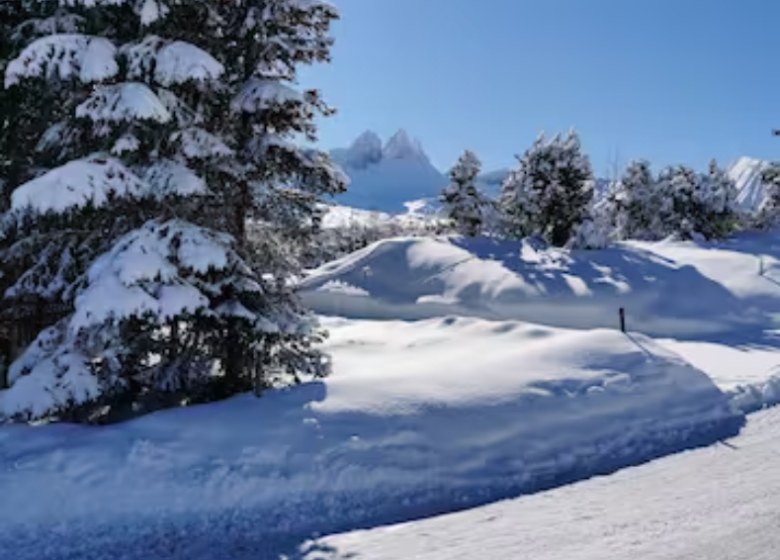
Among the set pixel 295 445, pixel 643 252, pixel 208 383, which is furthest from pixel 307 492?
pixel 643 252

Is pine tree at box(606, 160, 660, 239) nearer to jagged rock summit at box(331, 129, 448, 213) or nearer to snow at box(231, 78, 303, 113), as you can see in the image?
snow at box(231, 78, 303, 113)

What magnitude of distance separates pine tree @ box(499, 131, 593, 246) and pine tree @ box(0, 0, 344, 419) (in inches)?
616

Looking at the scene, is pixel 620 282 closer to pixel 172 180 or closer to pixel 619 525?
pixel 619 525

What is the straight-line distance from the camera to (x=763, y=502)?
6.17 meters

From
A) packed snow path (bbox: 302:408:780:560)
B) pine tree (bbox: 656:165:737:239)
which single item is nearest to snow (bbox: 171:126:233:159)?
packed snow path (bbox: 302:408:780:560)

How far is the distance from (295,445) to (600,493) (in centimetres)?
314

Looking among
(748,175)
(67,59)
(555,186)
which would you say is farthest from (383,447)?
(748,175)

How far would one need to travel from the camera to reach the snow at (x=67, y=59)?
710 cm

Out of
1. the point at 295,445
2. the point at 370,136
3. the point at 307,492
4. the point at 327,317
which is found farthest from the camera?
the point at 370,136

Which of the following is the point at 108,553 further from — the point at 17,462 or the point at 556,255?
the point at 556,255

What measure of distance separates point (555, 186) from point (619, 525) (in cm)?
1912

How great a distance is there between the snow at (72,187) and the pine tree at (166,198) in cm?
Answer: 1

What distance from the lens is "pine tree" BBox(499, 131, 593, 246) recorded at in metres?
23.9

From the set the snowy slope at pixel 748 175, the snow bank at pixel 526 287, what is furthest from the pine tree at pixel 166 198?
the snowy slope at pixel 748 175
